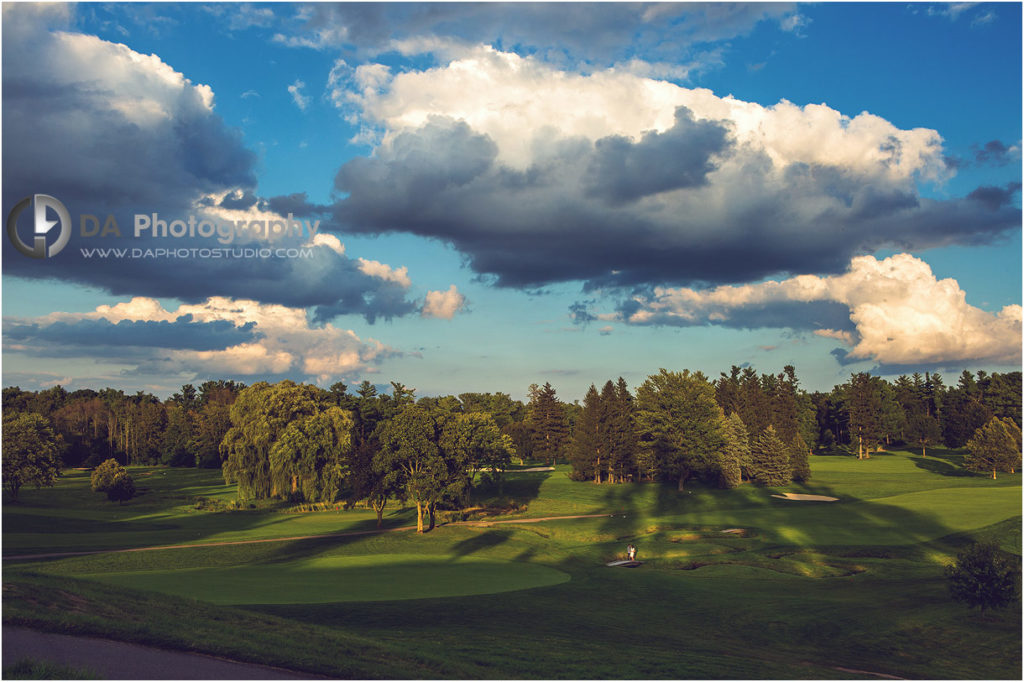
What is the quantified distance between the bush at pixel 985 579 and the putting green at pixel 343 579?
1645 centimetres

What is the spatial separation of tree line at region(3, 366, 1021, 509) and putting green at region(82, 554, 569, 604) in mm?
14040

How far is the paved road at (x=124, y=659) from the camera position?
11516mm

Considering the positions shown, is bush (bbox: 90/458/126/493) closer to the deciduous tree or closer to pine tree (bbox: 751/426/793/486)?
the deciduous tree

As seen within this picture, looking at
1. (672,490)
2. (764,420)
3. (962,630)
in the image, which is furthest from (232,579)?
(764,420)

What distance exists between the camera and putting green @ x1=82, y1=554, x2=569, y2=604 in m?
25.7

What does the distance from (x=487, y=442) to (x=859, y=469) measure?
78053mm

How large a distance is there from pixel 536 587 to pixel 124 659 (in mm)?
20777

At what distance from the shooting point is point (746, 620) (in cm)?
2464

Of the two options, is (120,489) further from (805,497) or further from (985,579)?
(985,579)

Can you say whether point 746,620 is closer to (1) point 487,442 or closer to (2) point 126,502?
(1) point 487,442

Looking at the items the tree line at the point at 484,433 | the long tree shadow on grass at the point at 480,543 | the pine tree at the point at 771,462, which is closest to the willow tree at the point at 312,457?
the tree line at the point at 484,433

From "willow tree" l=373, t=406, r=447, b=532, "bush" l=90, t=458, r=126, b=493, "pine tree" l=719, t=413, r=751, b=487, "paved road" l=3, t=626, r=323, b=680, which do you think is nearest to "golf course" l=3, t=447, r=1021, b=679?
"paved road" l=3, t=626, r=323, b=680

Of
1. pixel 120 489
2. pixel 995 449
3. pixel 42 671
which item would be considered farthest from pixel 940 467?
pixel 42 671

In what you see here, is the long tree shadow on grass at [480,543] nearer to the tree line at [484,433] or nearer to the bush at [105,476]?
the tree line at [484,433]
